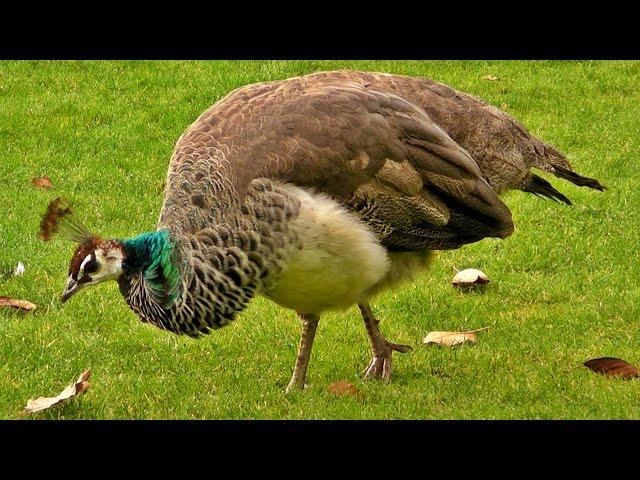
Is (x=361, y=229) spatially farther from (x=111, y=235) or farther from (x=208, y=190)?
A: (x=111, y=235)

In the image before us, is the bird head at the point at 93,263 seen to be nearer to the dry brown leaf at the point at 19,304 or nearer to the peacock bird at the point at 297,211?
the peacock bird at the point at 297,211

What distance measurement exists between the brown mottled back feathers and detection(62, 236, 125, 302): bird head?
12.6 inches

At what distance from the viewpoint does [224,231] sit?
17.3 ft

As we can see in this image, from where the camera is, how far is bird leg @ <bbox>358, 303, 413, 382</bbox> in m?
6.09

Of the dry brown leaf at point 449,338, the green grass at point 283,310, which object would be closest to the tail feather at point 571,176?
the green grass at point 283,310

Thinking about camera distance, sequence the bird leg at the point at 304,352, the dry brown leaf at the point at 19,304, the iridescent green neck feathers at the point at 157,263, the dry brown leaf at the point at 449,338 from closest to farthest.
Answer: the iridescent green neck feathers at the point at 157,263 → the bird leg at the point at 304,352 → the dry brown leaf at the point at 449,338 → the dry brown leaf at the point at 19,304

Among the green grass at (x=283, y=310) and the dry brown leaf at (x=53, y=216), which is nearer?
the dry brown leaf at (x=53, y=216)

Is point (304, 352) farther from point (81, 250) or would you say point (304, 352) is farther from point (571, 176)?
point (571, 176)

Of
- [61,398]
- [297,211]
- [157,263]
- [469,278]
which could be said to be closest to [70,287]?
[157,263]

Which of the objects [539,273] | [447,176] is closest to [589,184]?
[539,273]

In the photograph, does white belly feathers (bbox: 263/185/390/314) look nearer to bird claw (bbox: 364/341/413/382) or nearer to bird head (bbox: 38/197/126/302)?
bird claw (bbox: 364/341/413/382)

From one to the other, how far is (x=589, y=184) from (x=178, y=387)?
9.20ft

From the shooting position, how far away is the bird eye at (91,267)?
5.30m

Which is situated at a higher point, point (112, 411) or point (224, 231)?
point (224, 231)
